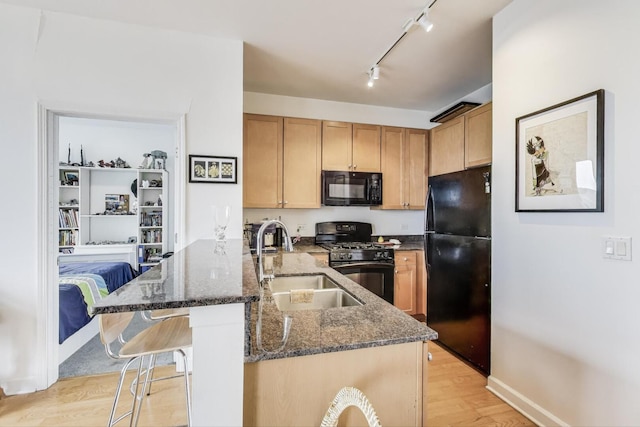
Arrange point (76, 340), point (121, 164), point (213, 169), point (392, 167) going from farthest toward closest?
point (121, 164) < point (392, 167) < point (76, 340) < point (213, 169)

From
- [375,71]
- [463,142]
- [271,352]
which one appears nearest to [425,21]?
[375,71]

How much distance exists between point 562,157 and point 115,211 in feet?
18.8

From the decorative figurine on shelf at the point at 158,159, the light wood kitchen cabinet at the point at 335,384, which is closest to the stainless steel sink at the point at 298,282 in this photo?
the light wood kitchen cabinet at the point at 335,384

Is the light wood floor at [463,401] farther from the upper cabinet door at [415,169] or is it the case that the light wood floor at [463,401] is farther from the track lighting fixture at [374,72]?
the track lighting fixture at [374,72]

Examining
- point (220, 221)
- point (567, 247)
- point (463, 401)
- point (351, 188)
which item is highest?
point (351, 188)

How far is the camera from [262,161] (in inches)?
133

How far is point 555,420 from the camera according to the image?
67.4 inches

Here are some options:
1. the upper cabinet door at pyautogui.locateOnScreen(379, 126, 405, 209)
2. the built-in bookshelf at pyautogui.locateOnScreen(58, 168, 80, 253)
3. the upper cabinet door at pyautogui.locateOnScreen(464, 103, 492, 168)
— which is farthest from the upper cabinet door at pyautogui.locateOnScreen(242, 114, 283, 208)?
the built-in bookshelf at pyautogui.locateOnScreen(58, 168, 80, 253)

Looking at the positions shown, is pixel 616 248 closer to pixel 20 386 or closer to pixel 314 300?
pixel 314 300

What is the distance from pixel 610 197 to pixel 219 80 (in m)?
2.72

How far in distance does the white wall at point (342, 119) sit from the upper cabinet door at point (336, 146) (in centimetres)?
23

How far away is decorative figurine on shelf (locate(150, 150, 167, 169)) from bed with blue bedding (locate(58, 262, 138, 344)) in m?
1.90

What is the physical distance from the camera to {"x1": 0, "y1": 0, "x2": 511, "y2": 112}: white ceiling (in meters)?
2.02

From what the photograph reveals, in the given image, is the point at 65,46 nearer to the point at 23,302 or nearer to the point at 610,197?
the point at 23,302
